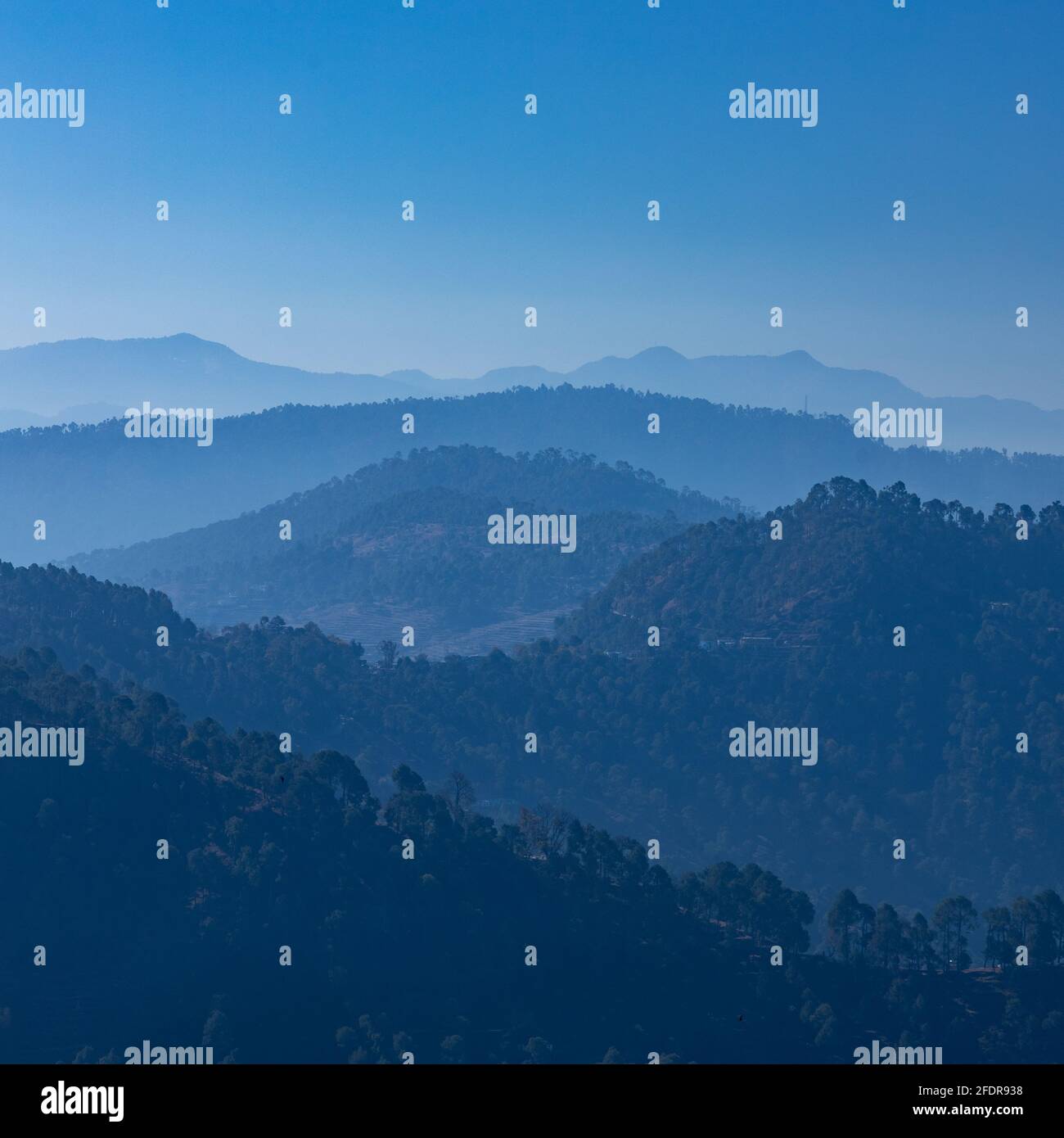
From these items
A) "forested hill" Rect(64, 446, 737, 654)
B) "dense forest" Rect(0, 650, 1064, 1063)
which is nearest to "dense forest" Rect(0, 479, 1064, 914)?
"dense forest" Rect(0, 650, 1064, 1063)

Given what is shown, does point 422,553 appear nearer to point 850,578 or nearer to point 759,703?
point 850,578

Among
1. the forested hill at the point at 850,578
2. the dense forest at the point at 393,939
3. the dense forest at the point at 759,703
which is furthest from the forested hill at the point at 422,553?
the dense forest at the point at 393,939

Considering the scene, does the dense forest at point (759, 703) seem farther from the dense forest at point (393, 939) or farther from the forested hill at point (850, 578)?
the dense forest at point (393, 939)

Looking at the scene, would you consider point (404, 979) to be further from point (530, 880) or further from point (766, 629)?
point (766, 629)

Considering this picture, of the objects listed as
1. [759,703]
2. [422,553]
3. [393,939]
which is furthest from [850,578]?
[422,553]

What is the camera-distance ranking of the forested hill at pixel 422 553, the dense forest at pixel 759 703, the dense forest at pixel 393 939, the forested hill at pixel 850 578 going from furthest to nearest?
the forested hill at pixel 422 553 < the forested hill at pixel 850 578 < the dense forest at pixel 759 703 < the dense forest at pixel 393 939

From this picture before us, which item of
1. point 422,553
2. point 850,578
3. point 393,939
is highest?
point 422,553
